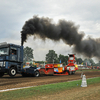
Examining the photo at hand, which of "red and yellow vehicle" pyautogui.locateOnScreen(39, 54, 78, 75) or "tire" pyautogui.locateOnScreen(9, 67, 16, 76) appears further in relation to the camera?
"red and yellow vehicle" pyautogui.locateOnScreen(39, 54, 78, 75)

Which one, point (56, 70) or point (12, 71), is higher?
point (12, 71)

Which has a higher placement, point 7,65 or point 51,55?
point 51,55

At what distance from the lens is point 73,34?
2862 centimetres

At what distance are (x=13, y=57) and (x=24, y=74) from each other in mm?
3074

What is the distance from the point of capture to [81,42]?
29859 millimetres

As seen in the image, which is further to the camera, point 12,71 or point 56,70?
point 56,70

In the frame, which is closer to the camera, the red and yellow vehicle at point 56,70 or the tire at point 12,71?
the tire at point 12,71

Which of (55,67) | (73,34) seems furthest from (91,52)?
(55,67)

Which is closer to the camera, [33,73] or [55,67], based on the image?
[33,73]

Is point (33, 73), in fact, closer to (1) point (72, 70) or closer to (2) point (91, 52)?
(1) point (72, 70)

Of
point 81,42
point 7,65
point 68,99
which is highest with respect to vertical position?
point 81,42

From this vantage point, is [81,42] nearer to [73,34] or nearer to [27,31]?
[73,34]

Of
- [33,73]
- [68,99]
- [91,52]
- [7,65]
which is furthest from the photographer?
[91,52]

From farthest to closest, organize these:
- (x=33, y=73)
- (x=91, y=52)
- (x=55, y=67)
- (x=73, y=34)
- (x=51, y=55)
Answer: (x=51, y=55) → (x=91, y=52) → (x=73, y=34) → (x=55, y=67) → (x=33, y=73)
